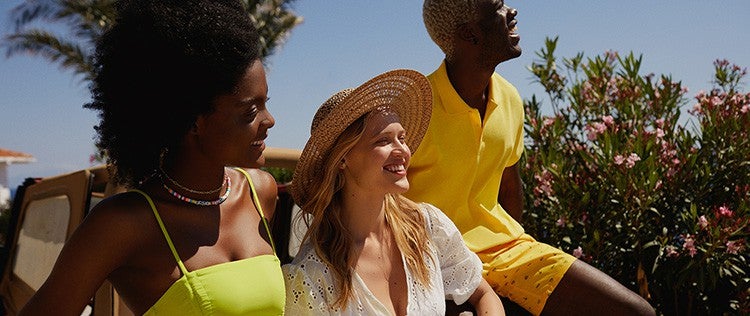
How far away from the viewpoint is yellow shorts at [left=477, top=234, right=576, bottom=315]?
2982 millimetres

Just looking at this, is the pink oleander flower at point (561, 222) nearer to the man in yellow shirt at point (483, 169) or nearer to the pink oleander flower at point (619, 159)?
the pink oleander flower at point (619, 159)

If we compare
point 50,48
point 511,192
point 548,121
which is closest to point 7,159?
point 50,48

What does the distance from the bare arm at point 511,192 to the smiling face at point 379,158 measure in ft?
3.17

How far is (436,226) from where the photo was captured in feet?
9.48

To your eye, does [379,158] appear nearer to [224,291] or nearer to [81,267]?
[224,291]

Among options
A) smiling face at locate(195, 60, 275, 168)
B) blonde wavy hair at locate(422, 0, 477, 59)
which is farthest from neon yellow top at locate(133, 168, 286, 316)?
blonde wavy hair at locate(422, 0, 477, 59)

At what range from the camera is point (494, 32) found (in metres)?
3.09

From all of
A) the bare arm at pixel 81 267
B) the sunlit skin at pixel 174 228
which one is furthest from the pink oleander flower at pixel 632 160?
the bare arm at pixel 81 267

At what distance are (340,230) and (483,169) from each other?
2.36 feet

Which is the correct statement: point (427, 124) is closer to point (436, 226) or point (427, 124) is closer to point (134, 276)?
point (436, 226)

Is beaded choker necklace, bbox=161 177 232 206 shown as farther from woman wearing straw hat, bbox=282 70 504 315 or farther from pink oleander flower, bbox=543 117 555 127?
pink oleander flower, bbox=543 117 555 127

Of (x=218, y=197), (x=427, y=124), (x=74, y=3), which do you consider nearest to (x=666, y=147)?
(x=427, y=124)

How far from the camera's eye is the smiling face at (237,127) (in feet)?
7.26

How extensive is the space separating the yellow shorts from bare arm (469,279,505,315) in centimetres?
15
